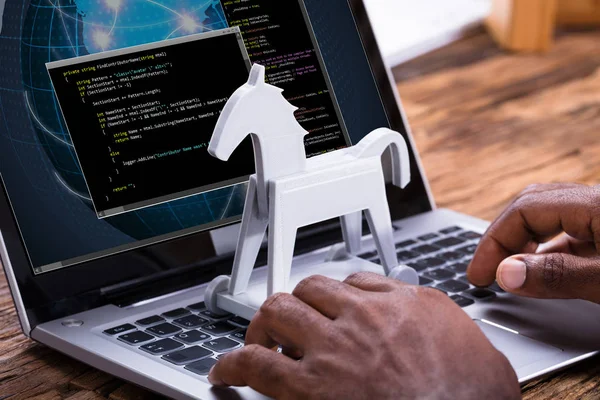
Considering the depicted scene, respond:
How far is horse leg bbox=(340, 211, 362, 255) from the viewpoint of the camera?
30.6 inches

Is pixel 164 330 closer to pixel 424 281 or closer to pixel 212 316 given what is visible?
pixel 212 316

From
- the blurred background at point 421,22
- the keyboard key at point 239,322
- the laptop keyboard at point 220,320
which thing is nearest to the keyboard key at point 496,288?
the laptop keyboard at point 220,320

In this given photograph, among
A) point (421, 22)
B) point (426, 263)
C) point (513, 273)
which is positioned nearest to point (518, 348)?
point (513, 273)

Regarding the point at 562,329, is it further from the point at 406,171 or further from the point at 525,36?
the point at 525,36

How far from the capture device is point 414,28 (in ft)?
7.48

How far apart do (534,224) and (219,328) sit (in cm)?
28

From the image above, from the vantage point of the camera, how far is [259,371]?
540mm

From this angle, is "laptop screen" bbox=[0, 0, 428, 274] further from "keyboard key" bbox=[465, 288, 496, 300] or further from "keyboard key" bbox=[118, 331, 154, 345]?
"keyboard key" bbox=[465, 288, 496, 300]

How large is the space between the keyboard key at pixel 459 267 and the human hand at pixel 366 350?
213mm

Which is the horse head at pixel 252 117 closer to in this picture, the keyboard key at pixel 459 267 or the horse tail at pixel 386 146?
the horse tail at pixel 386 146

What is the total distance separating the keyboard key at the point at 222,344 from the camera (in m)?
0.64

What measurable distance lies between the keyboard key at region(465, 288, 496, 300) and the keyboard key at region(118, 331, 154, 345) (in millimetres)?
270

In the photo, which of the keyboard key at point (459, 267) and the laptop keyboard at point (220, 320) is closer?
the laptop keyboard at point (220, 320)

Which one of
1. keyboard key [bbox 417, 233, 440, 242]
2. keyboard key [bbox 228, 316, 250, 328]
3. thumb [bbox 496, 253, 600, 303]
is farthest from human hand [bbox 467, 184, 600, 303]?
keyboard key [bbox 228, 316, 250, 328]
